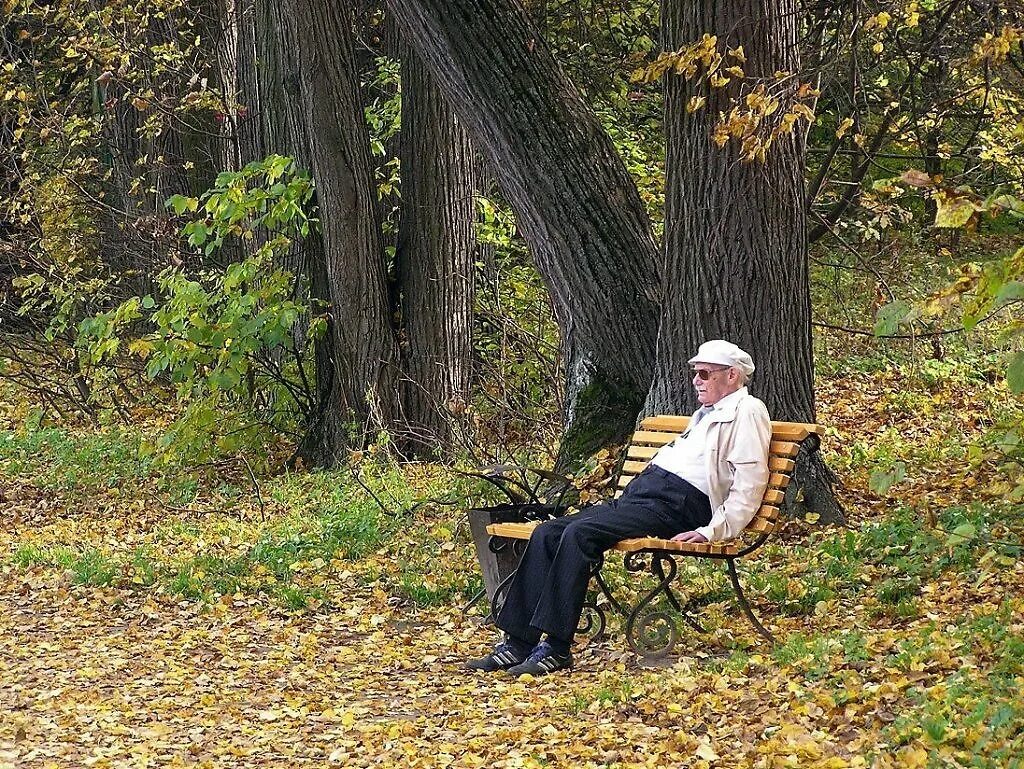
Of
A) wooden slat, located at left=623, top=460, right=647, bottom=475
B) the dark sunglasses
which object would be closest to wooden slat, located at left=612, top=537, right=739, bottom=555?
the dark sunglasses

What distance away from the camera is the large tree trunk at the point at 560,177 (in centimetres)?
900

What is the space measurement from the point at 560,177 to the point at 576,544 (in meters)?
2.98

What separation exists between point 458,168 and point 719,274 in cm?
472

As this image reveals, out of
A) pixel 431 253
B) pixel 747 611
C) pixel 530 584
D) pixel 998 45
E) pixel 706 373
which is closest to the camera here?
pixel 998 45

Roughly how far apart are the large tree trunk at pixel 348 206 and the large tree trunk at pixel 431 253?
24 centimetres

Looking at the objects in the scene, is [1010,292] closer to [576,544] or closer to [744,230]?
[576,544]

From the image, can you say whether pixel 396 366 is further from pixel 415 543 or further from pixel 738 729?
pixel 738 729

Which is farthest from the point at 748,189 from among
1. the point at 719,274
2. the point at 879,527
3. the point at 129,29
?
the point at 129,29

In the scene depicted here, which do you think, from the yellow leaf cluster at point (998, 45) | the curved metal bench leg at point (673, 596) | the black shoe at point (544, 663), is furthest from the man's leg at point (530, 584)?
the yellow leaf cluster at point (998, 45)

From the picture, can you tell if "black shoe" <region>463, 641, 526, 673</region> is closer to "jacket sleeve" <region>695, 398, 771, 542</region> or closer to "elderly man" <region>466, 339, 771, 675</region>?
"elderly man" <region>466, 339, 771, 675</region>

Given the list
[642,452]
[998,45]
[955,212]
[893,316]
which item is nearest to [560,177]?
[642,452]

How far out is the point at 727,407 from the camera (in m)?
7.07

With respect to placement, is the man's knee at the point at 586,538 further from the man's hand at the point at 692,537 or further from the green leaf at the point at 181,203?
the green leaf at the point at 181,203

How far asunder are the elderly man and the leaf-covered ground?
0.26 metres
